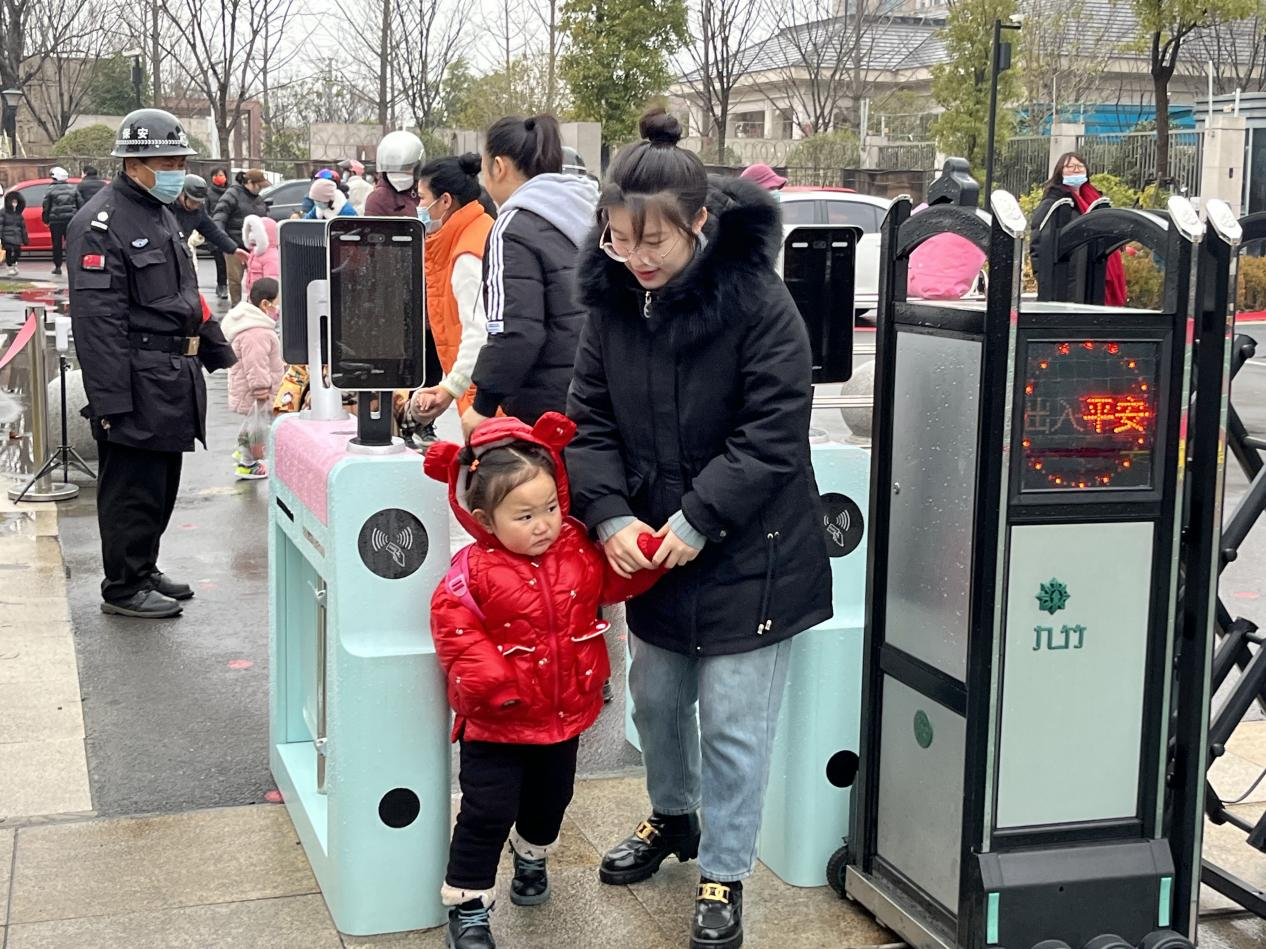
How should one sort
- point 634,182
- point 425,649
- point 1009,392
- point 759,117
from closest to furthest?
point 1009,392 → point 634,182 → point 425,649 → point 759,117

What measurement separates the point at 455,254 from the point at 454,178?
0.29m

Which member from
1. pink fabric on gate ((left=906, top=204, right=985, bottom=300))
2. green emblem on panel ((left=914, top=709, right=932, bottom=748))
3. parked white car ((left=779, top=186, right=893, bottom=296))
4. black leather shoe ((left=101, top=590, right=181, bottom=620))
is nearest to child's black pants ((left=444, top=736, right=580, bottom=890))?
green emblem on panel ((left=914, top=709, right=932, bottom=748))

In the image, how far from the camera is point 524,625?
11.0ft

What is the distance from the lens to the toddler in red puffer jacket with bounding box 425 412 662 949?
11.0 ft

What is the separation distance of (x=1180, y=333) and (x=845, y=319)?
3.68 feet

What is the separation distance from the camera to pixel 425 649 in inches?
142

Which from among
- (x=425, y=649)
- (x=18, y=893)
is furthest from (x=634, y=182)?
(x=18, y=893)

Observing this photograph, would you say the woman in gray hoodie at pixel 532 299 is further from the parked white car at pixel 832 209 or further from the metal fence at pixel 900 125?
the metal fence at pixel 900 125

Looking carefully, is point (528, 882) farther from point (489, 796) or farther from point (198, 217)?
point (198, 217)

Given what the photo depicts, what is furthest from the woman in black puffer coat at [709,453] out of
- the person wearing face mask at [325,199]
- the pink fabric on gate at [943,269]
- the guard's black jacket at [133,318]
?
Answer: the person wearing face mask at [325,199]

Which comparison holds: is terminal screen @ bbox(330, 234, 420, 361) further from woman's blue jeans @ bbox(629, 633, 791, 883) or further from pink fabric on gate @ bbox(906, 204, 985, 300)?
pink fabric on gate @ bbox(906, 204, 985, 300)

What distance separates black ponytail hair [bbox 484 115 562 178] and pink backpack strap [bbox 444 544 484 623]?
2025mm

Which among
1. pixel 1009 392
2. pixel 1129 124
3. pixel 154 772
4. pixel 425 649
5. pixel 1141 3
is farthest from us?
pixel 1129 124

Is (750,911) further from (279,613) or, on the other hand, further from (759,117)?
(759,117)
